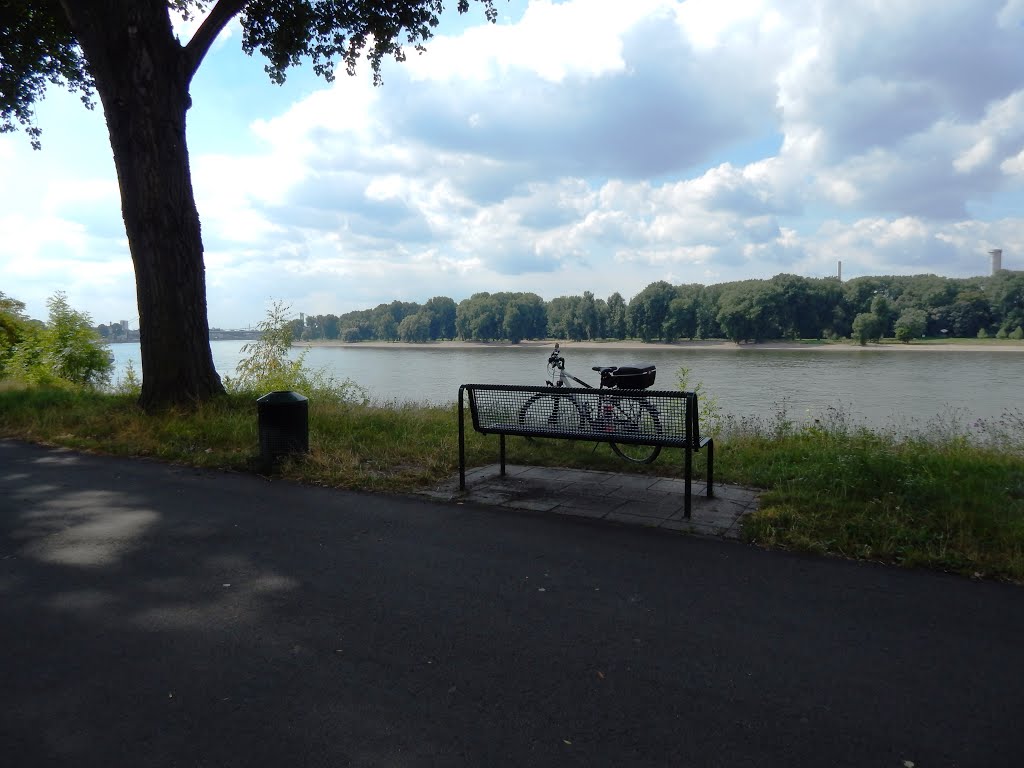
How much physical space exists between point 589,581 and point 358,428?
5.10 m

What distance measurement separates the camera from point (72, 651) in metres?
2.77

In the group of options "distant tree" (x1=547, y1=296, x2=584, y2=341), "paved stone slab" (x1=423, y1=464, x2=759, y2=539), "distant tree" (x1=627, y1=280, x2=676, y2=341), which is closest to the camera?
"paved stone slab" (x1=423, y1=464, x2=759, y2=539)

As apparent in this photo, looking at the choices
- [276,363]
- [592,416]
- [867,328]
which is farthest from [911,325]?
[592,416]

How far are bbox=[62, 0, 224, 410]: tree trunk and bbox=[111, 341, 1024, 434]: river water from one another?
6.54 m

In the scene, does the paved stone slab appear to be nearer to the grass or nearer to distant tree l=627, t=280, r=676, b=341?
the grass

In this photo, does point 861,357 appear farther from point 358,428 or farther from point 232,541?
point 232,541

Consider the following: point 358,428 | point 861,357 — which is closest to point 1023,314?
point 861,357

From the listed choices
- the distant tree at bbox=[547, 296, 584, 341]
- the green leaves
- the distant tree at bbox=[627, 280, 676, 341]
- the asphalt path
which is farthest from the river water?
the distant tree at bbox=[547, 296, 584, 341]

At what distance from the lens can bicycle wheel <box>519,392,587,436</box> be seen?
5453mm

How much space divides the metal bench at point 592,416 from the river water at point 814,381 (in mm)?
9212

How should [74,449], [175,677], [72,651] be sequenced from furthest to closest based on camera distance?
[74,449] < [72,651] < [175,677]

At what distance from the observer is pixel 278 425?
6359 mm

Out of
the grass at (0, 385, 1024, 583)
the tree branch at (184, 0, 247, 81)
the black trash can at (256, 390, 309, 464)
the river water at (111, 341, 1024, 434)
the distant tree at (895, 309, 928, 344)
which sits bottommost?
the river water at (111, 341, 1024, 434)

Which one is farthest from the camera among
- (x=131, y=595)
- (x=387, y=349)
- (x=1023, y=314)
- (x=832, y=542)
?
(x=387, y=349)
